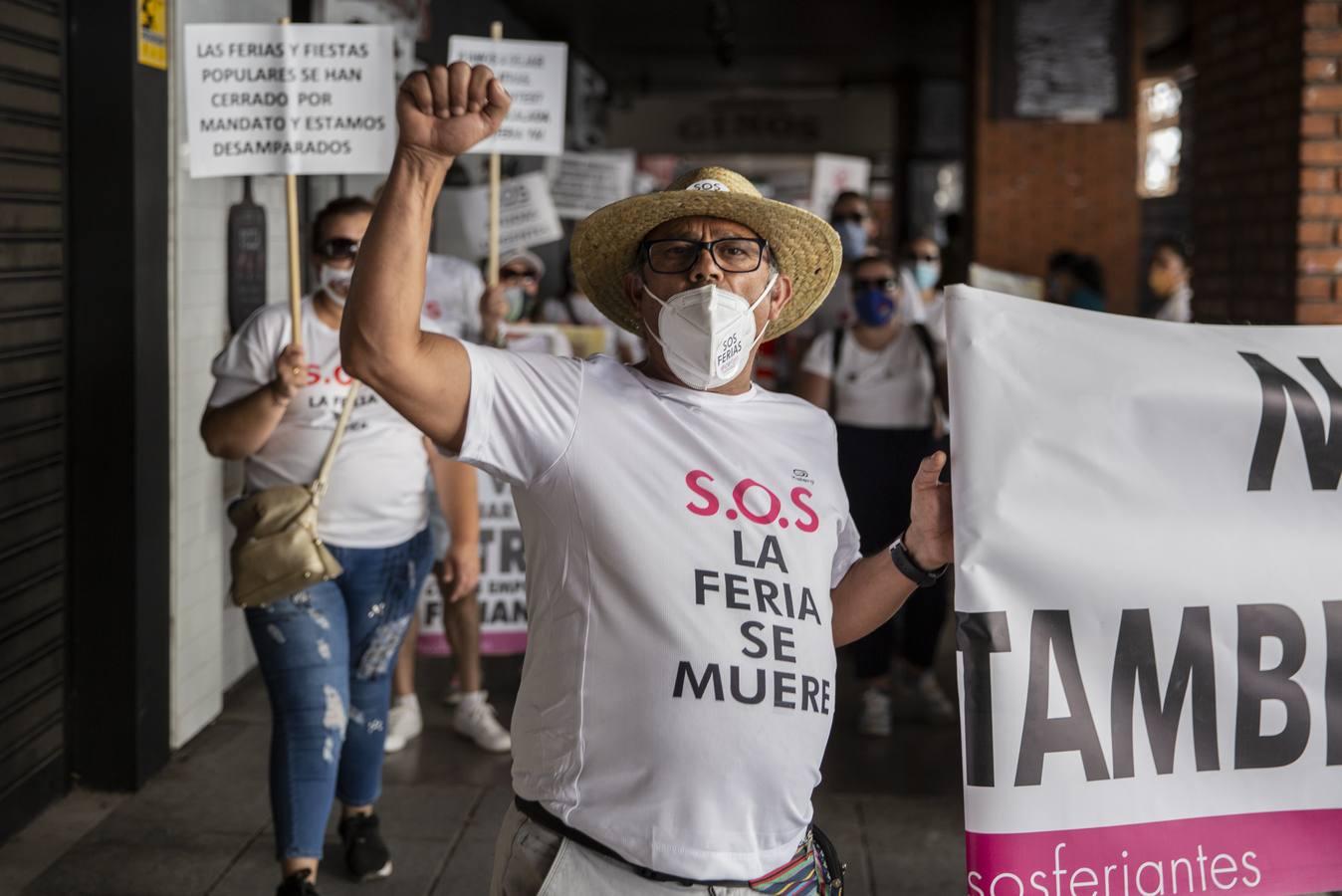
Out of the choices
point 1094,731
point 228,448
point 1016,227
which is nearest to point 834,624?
point 1094,731

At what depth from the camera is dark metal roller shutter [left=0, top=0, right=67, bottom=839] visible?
443cm

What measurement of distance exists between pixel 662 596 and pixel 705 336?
1.35ft

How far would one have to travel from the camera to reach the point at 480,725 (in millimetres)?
5734

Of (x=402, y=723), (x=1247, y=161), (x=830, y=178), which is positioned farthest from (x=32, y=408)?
(x=830, y=178)

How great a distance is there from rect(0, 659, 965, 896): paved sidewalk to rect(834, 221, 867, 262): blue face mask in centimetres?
372

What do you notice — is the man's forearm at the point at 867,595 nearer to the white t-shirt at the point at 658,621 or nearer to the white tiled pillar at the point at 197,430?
the white t-shirt at the point at 658,621

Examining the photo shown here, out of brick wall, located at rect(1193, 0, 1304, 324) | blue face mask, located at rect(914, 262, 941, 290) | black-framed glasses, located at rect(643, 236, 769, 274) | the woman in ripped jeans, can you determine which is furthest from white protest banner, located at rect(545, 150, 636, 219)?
black-framed glasses, located at rect(643, 236, 769, 274)

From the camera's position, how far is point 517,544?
252 inches

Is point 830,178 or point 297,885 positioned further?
point 830,178

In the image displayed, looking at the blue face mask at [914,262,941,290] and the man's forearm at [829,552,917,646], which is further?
the blue face mask at [914,262,941,290]

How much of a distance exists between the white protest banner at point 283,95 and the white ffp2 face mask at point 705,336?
2099mm

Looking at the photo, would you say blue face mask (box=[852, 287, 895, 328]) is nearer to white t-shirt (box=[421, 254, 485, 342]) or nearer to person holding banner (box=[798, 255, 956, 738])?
person holding banner (box=[798, 255, 956, 738])

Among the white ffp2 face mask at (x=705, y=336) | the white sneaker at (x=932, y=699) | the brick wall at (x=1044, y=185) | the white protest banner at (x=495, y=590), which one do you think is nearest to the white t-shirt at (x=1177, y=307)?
the brick wall at (x=1044, y=185)

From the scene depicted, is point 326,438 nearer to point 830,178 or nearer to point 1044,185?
point 830,178
